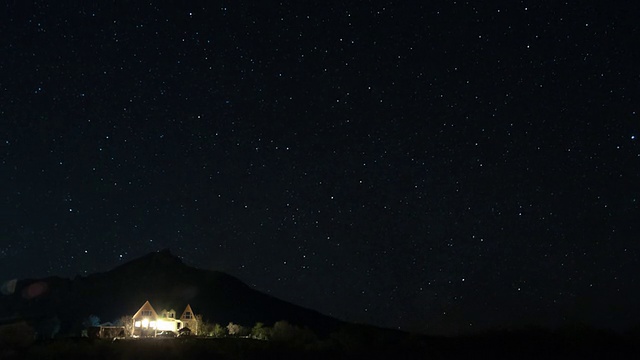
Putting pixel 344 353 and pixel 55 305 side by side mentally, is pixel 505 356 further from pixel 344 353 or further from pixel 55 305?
pixel 55 305

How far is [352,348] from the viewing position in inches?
2176

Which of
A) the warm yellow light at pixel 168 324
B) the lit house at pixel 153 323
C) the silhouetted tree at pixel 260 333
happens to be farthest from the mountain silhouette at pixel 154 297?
the silhouetted tree at pixel 260 333

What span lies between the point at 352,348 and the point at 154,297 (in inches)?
3432

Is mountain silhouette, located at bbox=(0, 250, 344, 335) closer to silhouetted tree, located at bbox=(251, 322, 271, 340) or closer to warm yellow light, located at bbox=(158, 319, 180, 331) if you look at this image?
warm yellow light, located at bbox=(158, 319, 180, 331)

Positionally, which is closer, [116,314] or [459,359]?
[459,359]

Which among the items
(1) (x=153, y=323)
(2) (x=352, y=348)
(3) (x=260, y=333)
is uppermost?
(1) (x=153, y=323)

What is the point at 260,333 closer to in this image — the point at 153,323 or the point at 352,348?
the point at 352,348

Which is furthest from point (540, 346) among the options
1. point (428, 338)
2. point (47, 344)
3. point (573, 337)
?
point (47, 344)

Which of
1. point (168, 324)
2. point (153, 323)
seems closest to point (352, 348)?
point (168, 324)

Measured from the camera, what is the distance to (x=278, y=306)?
14800 cm

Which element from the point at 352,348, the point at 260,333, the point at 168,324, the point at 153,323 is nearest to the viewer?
the point at 352,348

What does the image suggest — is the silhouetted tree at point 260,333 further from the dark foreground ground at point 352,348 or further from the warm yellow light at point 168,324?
the warm yellow light at point 168,324

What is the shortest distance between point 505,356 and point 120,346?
2875 centimetres

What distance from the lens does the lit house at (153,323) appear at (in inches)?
2397
